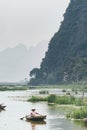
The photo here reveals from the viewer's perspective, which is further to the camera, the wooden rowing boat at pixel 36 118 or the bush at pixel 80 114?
the wooden rowing boat at pixel 36 118

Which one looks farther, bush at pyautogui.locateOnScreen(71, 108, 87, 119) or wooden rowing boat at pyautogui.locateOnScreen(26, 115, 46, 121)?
wooden rowing boat at pyautogui.locateOnScreen(26, 115, 46, 121)

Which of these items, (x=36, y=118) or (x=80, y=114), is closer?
(x=80, y=114)

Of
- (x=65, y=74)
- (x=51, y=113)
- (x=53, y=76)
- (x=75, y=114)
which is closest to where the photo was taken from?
(x=75, y=114)

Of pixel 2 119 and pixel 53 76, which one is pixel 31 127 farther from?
pixel 53 76

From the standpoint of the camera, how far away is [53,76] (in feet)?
654

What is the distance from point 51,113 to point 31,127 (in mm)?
12257

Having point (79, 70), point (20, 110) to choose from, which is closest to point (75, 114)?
point (20, 110)

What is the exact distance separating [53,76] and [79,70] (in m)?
32.0

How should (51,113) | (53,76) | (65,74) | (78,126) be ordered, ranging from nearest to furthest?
(78,126)
(51,113)
(65,74)
(53,76)

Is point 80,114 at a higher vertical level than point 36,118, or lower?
higher

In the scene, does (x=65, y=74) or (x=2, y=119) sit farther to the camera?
(x=65, y=74)

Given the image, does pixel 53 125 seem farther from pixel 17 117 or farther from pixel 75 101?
pixel 75 101

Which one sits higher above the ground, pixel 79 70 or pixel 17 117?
pixel 79 70

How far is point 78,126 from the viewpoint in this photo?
1662 inches
